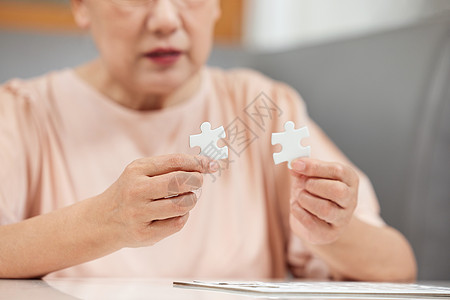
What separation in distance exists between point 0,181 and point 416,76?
71 centimetres

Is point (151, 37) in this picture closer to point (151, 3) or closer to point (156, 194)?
point (151, 3)

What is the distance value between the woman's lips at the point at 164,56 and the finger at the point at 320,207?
27 cm

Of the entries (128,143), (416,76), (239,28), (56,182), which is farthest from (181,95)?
(239,28)

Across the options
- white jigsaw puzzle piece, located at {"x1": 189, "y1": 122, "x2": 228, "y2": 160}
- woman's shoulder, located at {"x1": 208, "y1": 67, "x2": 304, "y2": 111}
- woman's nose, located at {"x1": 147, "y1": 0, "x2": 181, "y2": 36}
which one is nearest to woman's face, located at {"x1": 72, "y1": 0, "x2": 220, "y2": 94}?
woman's nose, located at {"x1": 147, "y1": 0, "x2": 181, "y2": 36}

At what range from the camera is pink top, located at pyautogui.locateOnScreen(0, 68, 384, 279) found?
2.71 ft

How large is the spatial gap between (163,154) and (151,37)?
7.0 inches

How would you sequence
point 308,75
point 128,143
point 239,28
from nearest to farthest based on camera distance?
point 128,143 → point 308,75 → point 239,28

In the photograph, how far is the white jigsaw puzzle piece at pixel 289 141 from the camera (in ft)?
1.96

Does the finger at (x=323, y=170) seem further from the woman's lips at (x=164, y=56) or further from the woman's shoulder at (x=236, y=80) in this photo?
the woman's shoulder at (x=236, y=80)

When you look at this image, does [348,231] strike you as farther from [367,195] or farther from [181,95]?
[181,95]

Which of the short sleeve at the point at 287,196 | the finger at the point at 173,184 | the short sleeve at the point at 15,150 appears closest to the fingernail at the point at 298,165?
the finger at the point at 173,184

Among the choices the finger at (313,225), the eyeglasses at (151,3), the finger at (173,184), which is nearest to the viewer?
the finger at (173,184)

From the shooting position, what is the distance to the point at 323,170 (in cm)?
61

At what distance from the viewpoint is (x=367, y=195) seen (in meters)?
0.90
